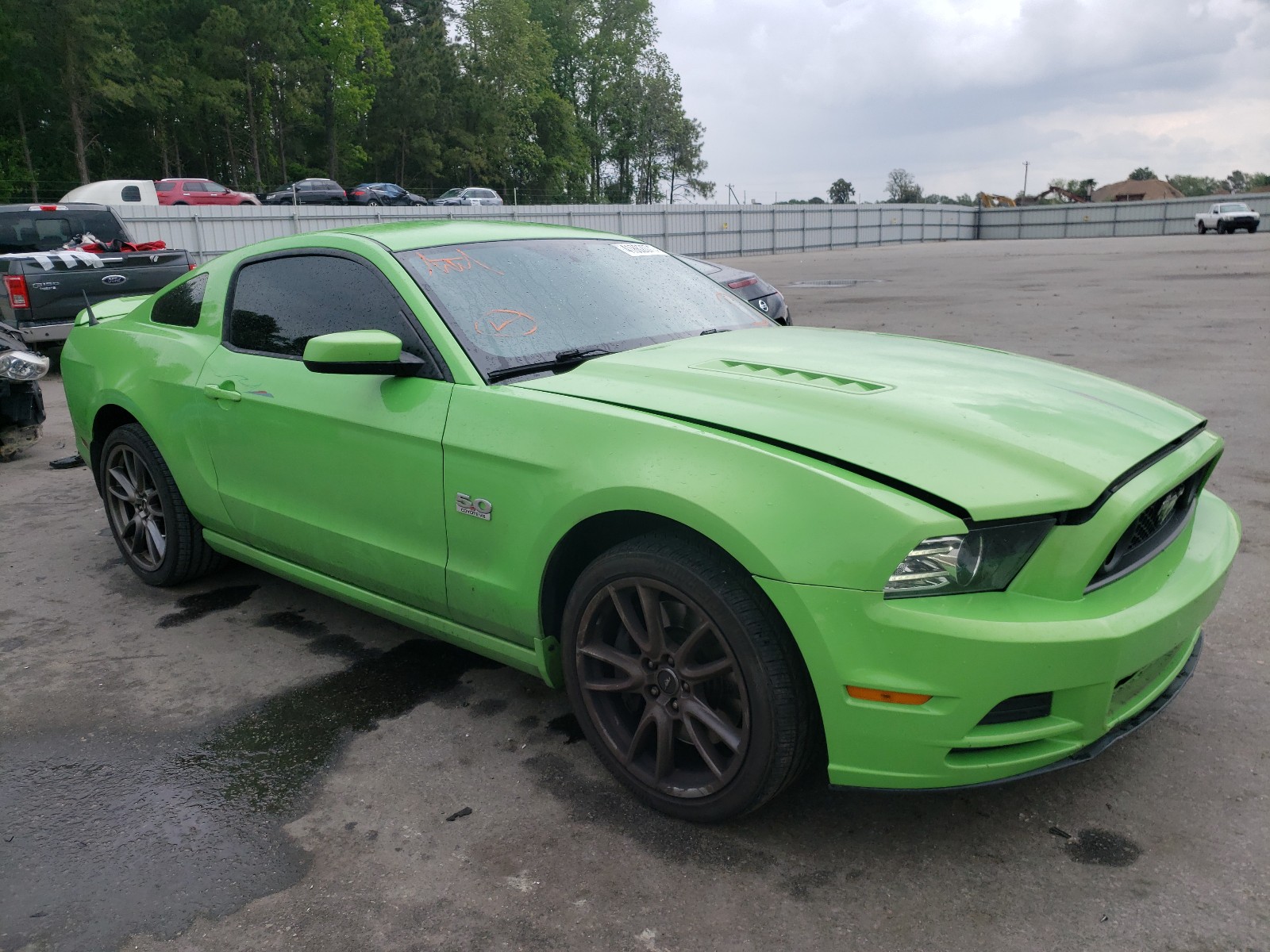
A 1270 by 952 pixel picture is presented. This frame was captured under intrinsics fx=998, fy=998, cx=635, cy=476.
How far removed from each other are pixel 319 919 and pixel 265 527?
172 cm

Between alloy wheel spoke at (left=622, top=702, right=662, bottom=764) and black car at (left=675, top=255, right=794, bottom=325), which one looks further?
black car at (left=675, top=255, right=794, bottom=325)

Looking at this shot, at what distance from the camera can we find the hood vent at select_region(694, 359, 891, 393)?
8.73ft

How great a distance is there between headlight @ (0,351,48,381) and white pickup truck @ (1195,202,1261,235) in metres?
49.9

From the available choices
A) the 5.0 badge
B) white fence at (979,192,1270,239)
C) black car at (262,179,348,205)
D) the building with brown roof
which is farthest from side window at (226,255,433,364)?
the building with brown roof

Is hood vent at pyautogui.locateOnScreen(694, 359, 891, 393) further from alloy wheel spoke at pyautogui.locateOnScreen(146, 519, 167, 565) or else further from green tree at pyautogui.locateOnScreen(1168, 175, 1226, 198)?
green tree at pyautogui.locateOnScreen(1168, 175, 1226, 198)

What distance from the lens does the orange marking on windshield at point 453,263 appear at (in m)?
3.28

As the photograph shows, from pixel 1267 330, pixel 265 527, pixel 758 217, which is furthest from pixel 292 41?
pixel 265 527

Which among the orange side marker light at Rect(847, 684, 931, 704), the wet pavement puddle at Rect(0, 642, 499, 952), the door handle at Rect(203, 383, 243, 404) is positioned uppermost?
the door handle at Rect(203, 383, 243, 404)

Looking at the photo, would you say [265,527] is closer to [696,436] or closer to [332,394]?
[332,394]

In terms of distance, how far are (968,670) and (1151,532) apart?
753 mm

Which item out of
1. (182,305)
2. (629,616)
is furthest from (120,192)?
(629,616)

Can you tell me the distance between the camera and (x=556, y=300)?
3.32 meters

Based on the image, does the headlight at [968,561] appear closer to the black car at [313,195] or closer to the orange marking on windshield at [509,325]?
the orange marking on windshield at [509,325]

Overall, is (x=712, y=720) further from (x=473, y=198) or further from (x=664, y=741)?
(x=473, y=198)
